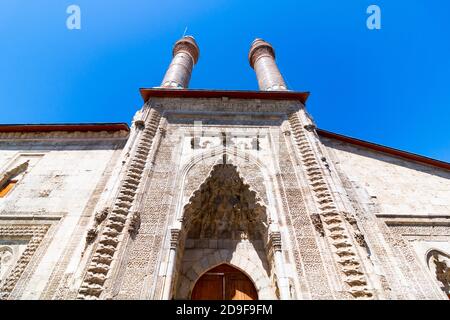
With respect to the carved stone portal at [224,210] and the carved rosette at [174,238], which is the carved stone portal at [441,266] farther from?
the carved rosette at [174,238]

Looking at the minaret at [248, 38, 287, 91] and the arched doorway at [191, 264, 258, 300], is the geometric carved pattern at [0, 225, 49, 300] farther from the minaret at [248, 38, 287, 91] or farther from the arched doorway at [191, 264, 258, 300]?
the minaret at [248, 38, 287, 91]

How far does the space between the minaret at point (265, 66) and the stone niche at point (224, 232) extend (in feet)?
17.8

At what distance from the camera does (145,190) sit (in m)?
4.49

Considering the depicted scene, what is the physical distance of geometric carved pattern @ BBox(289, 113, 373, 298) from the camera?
3318 mm

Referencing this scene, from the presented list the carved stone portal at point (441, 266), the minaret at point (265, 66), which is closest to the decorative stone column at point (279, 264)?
the carved stone portal at point (441, 266)

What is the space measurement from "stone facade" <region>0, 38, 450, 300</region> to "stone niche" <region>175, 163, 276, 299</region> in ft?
0.07

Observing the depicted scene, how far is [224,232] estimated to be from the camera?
4844 millimetres

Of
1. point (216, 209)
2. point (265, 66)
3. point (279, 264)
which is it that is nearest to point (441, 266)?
point (279, 264)

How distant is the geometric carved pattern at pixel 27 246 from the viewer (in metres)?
3.71

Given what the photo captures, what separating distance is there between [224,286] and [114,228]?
202cm

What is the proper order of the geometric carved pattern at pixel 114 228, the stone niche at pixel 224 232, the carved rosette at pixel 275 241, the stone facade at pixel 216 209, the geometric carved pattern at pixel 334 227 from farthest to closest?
1. the stone niche at pixel 224 232
2. the carved rosette at pixel 275 241
3. the stone facade at pixel 216 209
4. the geometric carved pattern at pixel 334 227
5. the geometric carved pattern at pixel 114 228

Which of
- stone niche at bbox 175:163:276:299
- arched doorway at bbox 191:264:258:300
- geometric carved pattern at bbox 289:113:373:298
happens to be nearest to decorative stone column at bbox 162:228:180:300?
stone niche at bbox 175:163:276:299
